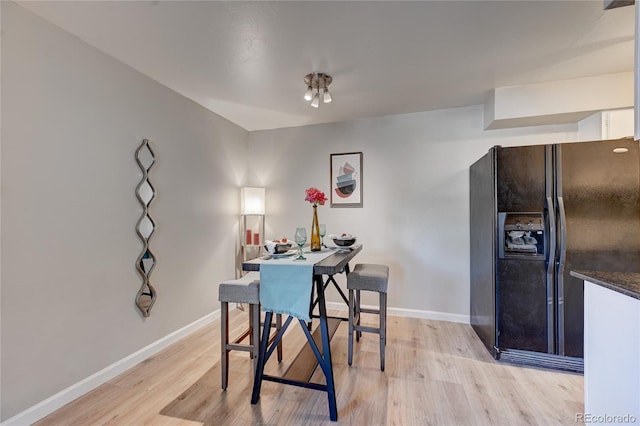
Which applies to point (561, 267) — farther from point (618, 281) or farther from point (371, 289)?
point (371, 289)

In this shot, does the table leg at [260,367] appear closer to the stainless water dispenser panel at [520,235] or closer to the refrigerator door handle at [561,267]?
the stainless water dispenser panel at [520,235]

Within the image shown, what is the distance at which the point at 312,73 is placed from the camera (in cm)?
228

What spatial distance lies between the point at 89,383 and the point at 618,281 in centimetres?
304

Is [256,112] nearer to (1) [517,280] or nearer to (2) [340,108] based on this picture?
(2) [340,108]

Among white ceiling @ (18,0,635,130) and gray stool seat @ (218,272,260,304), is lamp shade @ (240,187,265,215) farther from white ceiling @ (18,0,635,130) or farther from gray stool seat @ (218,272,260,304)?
gray stool seat @ (218,272,260,304)

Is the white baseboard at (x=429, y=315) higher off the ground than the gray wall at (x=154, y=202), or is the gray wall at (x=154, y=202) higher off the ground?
the gray wall at (x=154, y=202)

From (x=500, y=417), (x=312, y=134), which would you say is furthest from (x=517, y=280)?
(x=312, y=134)

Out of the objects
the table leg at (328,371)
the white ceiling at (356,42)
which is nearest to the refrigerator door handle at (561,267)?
the white ceiling at (356,42)

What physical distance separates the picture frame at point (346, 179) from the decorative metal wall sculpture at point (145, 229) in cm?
197

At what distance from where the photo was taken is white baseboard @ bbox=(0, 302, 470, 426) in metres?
1.60

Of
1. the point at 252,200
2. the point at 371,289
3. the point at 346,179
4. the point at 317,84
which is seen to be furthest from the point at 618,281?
the point at 252,200

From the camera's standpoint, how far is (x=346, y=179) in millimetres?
3455

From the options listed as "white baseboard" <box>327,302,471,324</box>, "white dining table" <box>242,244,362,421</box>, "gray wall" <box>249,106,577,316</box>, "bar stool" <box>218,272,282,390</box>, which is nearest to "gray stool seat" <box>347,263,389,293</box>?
"white dining table" <box>242,244,362,421</box>

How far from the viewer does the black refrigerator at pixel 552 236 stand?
6.71ft
